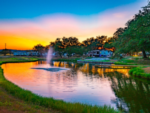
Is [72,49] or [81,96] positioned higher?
[72,49]

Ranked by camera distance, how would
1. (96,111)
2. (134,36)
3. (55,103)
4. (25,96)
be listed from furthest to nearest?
(134,36)
(25,96)
(55,103)
(96,111)

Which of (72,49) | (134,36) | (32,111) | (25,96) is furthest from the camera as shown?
(72,49)

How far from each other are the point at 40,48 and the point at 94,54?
47479 mm

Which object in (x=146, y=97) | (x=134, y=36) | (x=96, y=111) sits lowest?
(x=146, y=97)

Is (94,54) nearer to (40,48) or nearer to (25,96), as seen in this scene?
(40,48)

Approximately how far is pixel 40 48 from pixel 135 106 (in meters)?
120

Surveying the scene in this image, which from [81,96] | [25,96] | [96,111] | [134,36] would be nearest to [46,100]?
[25,96]

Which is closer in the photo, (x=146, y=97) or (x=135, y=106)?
(x=135, y=106)

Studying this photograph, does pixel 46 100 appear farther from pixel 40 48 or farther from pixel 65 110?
pixel 40 48

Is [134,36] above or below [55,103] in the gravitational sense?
above

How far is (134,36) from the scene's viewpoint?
1205 inches

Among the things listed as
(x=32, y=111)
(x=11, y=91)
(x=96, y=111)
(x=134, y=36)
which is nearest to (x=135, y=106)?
(x=96, y=111)

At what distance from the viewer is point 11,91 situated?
12.0 meters

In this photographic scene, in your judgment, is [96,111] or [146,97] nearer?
[96,111]
